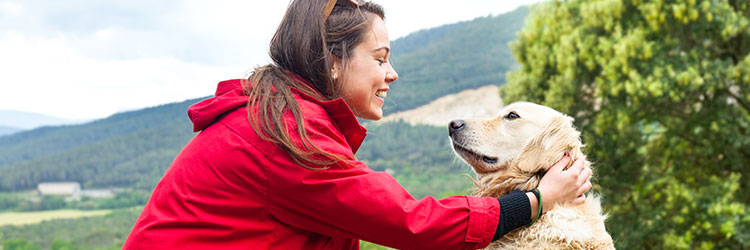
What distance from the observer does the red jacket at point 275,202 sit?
1.80m

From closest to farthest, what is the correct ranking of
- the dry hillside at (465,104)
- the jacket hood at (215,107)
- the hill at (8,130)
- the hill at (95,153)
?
the jacket hood at (215,107)
the hill at (95,153)
the dry hillside at (465,104)
the hill at (8,130)

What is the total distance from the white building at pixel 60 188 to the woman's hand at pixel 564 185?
26.9 metres

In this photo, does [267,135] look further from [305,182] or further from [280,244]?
[280,244]

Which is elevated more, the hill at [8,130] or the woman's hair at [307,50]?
the woman's hair at [307,50]

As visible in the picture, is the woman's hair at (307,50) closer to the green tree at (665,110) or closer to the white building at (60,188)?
the green tree at (665,110)

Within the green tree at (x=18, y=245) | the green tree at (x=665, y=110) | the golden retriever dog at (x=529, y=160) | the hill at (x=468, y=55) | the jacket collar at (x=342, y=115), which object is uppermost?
the jacket collar at (x=342, y=115)

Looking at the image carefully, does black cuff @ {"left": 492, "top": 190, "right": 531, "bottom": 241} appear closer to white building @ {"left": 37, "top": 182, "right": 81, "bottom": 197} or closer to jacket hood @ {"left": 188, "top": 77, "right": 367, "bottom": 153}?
jacket hood @ {"left": 188, "top": 77, "right": 367, "bottom": 153}

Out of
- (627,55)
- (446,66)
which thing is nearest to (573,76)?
(627,55)

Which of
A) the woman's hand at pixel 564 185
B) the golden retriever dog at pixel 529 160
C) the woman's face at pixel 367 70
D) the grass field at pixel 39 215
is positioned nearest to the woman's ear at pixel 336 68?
the woman's face at pixel 367 70

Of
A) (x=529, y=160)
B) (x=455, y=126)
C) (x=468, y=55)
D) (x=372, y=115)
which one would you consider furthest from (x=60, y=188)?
(x=529, y=160)

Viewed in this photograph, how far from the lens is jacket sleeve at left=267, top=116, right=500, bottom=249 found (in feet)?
5.88

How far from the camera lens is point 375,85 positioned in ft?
7.70

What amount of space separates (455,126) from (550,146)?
564 mm

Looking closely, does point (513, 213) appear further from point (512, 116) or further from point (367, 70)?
point (512, 116)
